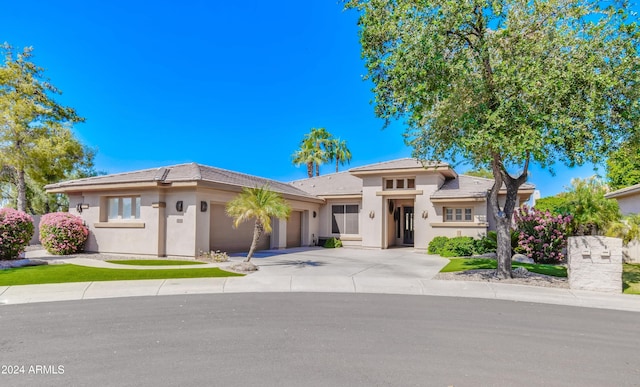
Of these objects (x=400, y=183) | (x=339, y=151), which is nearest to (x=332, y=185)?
(x=400, y=183)

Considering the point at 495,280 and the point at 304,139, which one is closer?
the point at 495,280

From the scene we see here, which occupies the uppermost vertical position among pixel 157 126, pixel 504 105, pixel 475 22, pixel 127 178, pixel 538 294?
pixel 157 126

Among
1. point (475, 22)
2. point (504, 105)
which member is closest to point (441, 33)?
point (475, 22)

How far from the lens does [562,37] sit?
9625 millimetres

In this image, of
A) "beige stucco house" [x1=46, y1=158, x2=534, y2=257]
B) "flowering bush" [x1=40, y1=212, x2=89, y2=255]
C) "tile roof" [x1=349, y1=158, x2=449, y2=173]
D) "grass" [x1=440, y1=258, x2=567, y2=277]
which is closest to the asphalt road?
"grass" [x1=440, y1=258, x2=567, y2=277]

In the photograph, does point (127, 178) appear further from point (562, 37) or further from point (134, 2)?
point (562, 37)

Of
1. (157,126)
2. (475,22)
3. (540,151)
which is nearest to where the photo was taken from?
(540,151)

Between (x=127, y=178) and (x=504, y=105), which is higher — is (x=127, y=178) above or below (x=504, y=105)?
below

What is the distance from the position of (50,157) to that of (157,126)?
11.3 meters

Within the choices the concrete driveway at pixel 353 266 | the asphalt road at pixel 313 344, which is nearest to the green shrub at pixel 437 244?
the concrete driveway at pixel 353 266

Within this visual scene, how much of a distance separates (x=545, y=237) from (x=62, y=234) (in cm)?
2165

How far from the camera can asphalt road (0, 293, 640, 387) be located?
4.52 m

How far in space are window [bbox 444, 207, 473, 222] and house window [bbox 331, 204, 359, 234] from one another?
5.49 metres

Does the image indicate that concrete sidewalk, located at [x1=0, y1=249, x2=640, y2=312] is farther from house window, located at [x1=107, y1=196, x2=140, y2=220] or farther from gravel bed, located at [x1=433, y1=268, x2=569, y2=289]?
house window, located at [x1=107, y1=196, x2=140, y2=220]
